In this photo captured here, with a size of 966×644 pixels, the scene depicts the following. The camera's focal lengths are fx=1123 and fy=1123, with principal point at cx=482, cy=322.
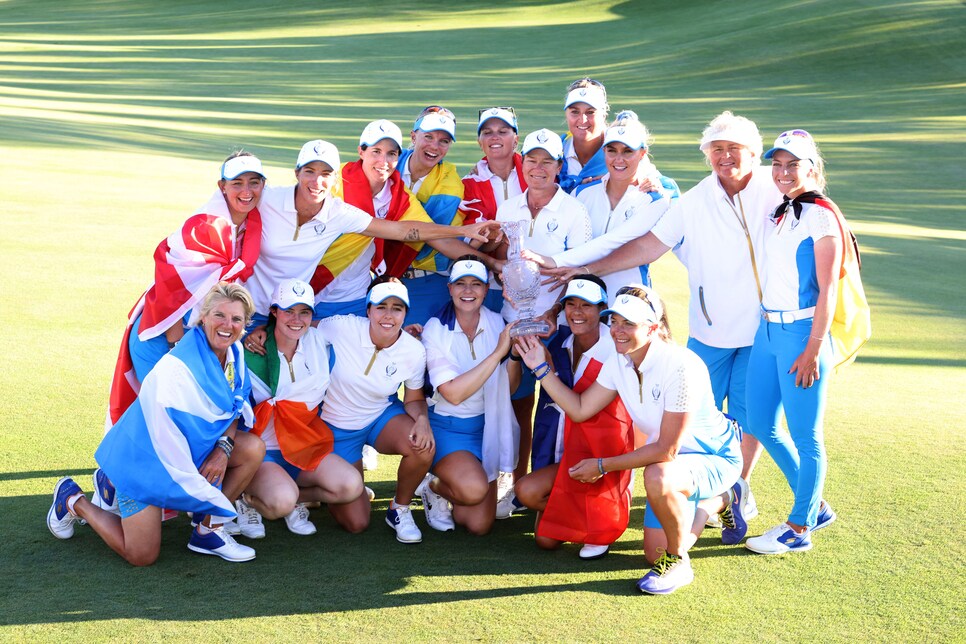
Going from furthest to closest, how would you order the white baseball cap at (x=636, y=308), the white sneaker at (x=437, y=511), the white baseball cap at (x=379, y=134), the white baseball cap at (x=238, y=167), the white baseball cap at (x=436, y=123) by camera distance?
1. the white baseball cap at (x=436, y=123)
2. the white baseball cap at (x=379, y=134)
3. the white sneaker at (x=437, y=511)
4. the white baseball cap at (x=238, y=167)
5. the white baseball cap at (x=636, y=308)

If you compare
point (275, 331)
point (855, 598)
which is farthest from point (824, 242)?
point (275, 331)

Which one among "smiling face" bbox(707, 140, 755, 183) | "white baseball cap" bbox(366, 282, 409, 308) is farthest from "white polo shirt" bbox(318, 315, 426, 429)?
"smiling face" bbox(707, 140, 755, 183)

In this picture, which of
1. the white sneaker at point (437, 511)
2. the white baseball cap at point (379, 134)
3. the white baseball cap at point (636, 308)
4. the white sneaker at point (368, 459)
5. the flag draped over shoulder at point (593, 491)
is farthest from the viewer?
the white sneaker at point (368, 459)

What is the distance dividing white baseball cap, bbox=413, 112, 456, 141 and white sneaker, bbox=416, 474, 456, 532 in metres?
2.10

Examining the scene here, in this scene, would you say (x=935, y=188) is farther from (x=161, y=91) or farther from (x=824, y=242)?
(x=161, y=91)

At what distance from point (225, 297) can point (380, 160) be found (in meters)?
1.53

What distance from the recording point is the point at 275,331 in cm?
608

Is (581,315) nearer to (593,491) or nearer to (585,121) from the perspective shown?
(593,491)

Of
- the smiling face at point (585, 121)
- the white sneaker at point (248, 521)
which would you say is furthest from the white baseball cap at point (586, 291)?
the white sneaker at point (248, 521)

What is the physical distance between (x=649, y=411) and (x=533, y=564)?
37.8 inches

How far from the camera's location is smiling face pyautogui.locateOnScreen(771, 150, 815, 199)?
17.7 feet

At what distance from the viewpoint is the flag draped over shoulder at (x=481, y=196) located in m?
6.74

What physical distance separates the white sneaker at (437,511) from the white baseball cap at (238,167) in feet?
6.46

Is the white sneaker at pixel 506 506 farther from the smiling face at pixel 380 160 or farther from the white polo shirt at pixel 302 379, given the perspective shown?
the smiling face at pixel 380 160
